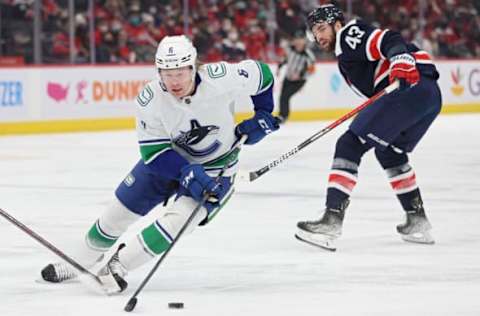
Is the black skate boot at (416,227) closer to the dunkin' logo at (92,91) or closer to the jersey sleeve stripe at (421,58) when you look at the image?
the jersey sleeve stripe at (421,58)

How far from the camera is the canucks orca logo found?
462cm

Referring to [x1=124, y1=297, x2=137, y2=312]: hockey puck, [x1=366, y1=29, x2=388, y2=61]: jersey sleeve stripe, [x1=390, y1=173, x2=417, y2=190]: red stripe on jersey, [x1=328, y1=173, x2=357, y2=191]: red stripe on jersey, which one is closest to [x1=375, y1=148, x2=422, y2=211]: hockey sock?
[x1=390, y1=173, x2=417, y2=190]: red stripe on jersey

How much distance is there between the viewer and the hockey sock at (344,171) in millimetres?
5848

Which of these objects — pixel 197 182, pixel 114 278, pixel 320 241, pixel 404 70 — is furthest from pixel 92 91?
pixel 197 182

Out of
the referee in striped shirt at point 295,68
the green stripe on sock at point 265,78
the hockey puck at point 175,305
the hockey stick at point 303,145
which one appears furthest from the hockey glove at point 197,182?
the referee in striped shirt at point 295,68

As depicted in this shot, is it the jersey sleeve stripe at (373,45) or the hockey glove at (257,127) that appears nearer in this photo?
the hockey glove at (257,127)

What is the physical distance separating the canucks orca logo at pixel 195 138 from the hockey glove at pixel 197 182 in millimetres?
151

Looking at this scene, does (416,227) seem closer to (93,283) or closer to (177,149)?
(177,149)

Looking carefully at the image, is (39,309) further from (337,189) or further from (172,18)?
(172,18)

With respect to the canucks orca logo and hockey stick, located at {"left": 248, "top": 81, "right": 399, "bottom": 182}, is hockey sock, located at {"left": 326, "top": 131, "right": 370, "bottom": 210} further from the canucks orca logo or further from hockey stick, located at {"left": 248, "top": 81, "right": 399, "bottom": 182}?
the canucks orca logo

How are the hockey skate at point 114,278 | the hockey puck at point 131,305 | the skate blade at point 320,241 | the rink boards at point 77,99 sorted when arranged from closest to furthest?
the hockey puck at point 131,305
the hockey skate at point 114,278
the skate blade at point 320,241
the rink boards at point 77,99

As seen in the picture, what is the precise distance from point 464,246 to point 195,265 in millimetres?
1327

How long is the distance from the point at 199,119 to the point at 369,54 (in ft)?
4.74

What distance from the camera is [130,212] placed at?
15.6 ft
